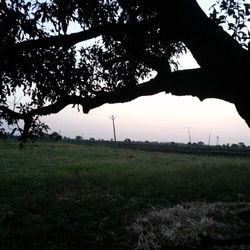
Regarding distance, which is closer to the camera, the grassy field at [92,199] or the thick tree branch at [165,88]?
the thick tree branch at [165,88]

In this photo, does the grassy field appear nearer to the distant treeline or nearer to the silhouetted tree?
the silhouetted tree

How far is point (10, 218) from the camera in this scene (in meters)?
11.8

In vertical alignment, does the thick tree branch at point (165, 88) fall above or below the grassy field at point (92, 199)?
above

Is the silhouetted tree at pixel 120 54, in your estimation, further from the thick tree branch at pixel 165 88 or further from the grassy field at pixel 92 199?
the grassy field at pixel 92 199

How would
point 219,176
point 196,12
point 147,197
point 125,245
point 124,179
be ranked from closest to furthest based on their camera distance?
1. point 196,12
2. point 125,245
3. point 147,197
4. point 124,179
5. point 219,176

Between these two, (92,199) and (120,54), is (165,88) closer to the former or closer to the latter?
(120,54)

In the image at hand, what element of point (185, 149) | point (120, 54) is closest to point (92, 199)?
point (120, 54)

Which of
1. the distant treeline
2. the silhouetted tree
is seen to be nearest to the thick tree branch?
the silhouetted tree

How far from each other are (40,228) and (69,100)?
6482 millimetres

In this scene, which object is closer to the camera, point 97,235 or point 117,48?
point 117,48

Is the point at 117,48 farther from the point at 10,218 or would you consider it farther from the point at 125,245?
the point at 10,218

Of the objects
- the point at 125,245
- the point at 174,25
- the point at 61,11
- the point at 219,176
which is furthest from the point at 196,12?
the point at 219,176

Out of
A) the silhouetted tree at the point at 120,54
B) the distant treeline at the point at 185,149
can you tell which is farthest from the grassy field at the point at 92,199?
A: the distant treeline at the point at 185,149

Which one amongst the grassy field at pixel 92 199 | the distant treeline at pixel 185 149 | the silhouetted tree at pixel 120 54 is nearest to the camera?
the silhouetted tree at pixel 120 54
